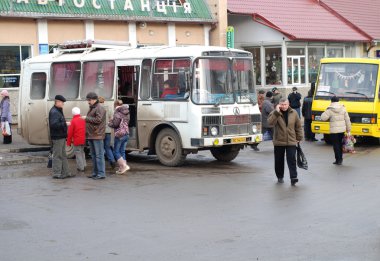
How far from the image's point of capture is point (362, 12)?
4206cm

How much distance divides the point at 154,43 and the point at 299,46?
30.7 ft

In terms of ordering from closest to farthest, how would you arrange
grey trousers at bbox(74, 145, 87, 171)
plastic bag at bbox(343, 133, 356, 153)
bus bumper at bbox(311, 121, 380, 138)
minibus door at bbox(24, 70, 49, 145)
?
1. grey trousers at bbox(74, 145, 87, 171)
2. minibus door at bbox(24, 70, 49, 145)
3. plastic bag at bbox(343, 133, 356, 153)
4. bus bumper at bbox(311, 121, 380, 138)

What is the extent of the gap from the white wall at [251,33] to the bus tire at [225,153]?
59.0ft

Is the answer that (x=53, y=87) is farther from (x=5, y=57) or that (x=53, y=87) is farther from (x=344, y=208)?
(x=344, y=208)

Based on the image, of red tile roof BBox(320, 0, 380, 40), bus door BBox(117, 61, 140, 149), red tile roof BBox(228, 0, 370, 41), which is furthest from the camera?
red tile roof BBox(320, 0, 380, 40)

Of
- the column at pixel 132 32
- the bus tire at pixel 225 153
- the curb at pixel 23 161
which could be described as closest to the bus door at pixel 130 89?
the bus tire at pixel 225 153

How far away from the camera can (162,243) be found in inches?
332

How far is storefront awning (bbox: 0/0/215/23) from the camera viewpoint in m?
24.9

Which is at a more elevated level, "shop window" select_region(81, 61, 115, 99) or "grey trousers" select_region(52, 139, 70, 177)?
"shop window" select_region(81, 61, 115, 99)

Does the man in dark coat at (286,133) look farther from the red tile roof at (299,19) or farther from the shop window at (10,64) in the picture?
the red tile roof at (299,19)

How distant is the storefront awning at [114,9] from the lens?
24859 millimetres

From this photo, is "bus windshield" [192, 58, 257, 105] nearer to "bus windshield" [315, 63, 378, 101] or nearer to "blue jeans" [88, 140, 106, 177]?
"blue jeans" [88, 140, 106, 177]

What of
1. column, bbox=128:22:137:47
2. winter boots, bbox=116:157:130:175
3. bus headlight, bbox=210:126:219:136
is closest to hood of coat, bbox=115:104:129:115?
winter boots, bbox=116:157:130:175

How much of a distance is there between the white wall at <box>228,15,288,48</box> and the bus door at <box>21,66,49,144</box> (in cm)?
1789
